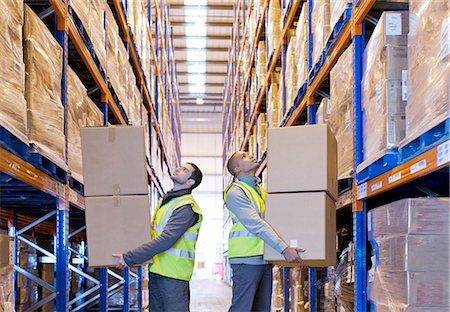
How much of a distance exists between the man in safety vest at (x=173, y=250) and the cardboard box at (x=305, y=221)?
588 mm

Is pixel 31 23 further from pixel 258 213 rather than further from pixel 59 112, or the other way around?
pixel 258 213

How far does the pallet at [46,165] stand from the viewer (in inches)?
134

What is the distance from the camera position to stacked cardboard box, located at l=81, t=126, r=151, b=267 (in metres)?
4.04

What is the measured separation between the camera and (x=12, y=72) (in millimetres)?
3035

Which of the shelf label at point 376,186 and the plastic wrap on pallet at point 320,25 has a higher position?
the plastic wrap on pallet at point 320,25

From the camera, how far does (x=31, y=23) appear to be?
11.5ft

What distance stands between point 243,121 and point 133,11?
17.9 feet

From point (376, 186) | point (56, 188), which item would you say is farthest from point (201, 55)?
point (376, 186)

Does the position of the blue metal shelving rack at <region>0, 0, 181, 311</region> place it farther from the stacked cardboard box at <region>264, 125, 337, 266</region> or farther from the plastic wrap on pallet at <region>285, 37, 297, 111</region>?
the plastic wrap on pallet at <region>285, 37, 297, 111</region>

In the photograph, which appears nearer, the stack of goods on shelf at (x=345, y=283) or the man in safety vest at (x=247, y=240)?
the man in safety vest at (x=247, y=240)

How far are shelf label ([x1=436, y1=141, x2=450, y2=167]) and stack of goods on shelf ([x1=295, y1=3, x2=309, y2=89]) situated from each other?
326cm

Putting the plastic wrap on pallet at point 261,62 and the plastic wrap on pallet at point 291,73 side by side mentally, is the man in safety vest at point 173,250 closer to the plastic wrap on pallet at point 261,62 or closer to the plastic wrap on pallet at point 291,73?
the plastic wrap on pallet at point 291,73

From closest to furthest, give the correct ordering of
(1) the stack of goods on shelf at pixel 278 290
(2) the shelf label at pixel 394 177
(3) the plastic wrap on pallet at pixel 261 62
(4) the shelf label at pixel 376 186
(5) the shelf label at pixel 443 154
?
(5) the shelf label at pixel 443 154
(2) the shelf label at pixel 394 177
(4) the shelf label at pixel 376 186
(1) the stack of goods on shelf at pixel 278 290
(3) the plastic wrap on pallet at pixel 261 62

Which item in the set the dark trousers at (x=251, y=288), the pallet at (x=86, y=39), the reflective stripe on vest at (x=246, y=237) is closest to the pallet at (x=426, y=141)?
the reflective stripe on vest at (x=246, y=237)
